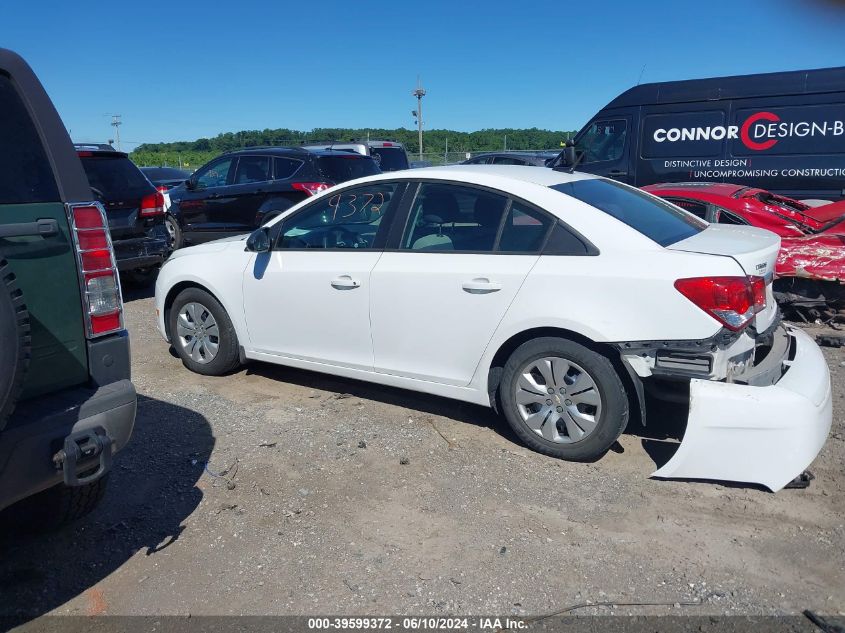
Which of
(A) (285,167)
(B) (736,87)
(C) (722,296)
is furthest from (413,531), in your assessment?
(B) (736,87)

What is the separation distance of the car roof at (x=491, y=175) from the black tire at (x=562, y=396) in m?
1.01

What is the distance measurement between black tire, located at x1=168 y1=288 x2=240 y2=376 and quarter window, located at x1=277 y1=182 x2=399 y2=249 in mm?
759

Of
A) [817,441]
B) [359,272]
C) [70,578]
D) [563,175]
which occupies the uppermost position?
[563,175]

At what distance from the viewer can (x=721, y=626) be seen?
8.93 ft

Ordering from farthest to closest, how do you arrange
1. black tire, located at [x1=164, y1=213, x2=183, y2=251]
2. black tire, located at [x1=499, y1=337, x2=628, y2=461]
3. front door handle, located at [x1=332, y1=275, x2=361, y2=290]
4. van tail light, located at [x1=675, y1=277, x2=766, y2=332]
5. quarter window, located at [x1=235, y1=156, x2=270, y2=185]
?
black tire, located at [x1=164, y1=213, x2=183, y2=251]
quarter window, located at [x1=235, y1=156, x2=270, y2=185]
front door handle, located at [x1=332, y1=275, x2=361, y2=290]
black tire, located at [x1=499, y1=337, x2=628, y2=461]
van tail light, located at [x1=675, y1=277, x2=766, y2=332]

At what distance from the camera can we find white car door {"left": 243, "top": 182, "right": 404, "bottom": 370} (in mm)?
4645

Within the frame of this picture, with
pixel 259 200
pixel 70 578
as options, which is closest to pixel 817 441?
pixel 70 578

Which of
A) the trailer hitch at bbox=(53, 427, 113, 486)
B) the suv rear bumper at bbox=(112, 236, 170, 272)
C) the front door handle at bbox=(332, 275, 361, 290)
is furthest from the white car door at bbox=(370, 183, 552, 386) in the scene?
the suv rear bumper at bbox=(112, 236, 170, 272)

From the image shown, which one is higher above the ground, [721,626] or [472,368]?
[472,368]

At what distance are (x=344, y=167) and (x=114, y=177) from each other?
10.8ft

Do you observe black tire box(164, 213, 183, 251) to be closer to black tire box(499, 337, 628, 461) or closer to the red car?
the red car

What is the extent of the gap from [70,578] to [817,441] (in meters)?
3.51

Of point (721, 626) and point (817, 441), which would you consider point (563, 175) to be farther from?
point (721, 626)

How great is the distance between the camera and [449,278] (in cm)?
425
